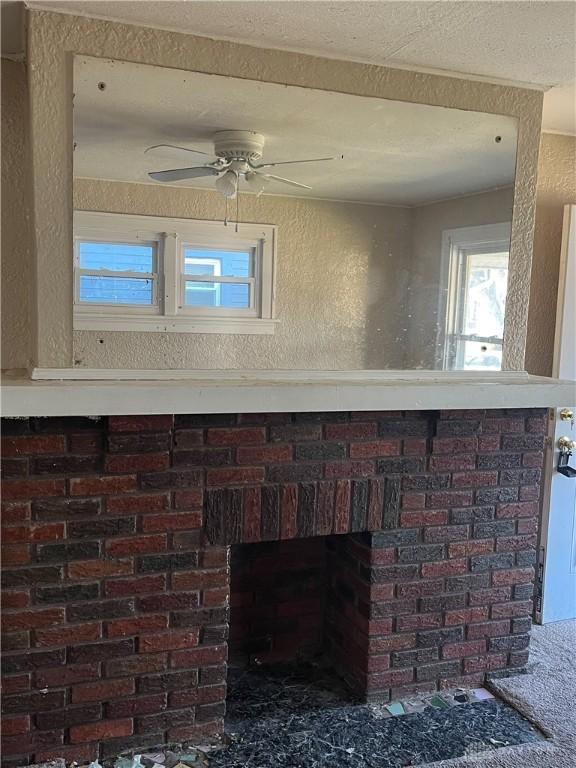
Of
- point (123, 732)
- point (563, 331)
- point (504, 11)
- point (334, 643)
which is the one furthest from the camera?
point (563, 331)

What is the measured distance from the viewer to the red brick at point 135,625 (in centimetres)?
206

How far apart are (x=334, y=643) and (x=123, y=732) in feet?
2.98

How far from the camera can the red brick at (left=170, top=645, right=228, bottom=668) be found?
2146 mm

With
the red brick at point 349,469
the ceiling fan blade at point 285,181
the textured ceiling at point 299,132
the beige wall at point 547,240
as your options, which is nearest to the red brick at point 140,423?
the red brick at point 349,469

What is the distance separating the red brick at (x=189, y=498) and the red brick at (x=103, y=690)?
573 millimetres

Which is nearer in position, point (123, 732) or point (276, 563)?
point (123, 732)

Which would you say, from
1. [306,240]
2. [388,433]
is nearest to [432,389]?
[388,433]

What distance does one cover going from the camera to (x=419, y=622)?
245 cm

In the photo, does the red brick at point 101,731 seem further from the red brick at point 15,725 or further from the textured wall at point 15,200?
the textured wall at point 15,200

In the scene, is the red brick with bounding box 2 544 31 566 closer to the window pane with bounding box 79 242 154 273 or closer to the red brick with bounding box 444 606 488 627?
the window pane with bounding box 79 242 154 273

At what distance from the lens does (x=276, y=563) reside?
8.84ft

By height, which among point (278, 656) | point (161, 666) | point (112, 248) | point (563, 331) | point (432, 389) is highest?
point (112, 248)

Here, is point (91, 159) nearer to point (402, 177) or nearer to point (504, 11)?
point (402, 177)

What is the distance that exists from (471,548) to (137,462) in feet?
4.22
